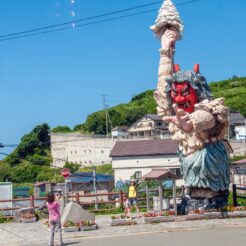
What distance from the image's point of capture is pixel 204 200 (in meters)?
20.2

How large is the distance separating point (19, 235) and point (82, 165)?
73.8 metres

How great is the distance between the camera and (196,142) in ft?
65.9

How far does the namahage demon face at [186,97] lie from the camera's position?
20406mm

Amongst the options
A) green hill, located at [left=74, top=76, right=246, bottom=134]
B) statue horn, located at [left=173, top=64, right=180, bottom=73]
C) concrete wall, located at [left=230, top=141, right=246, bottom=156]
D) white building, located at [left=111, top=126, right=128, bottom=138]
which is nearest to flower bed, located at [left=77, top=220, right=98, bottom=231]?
statue horn, located at [left=173, top=64, right=180, bottom=73]

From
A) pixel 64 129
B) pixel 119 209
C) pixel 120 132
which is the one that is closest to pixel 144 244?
pixel 119 209

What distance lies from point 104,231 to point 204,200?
15.0 feet

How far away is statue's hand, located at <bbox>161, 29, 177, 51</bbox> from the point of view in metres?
23.3

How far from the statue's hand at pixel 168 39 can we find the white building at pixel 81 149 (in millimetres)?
60855

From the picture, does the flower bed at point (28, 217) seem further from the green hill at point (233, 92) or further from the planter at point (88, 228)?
the green hill at point (233, 92)

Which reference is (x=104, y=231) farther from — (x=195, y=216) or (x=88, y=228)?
(x=195, y=216)

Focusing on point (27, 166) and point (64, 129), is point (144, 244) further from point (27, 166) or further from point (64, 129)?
point (64, 129)

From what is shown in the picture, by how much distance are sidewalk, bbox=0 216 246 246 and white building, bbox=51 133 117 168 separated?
6498 centimetres

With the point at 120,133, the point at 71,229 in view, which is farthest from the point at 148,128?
the point at 71,229

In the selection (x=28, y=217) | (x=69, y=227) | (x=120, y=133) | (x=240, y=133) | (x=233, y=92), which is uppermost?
(x=233, y=92)
